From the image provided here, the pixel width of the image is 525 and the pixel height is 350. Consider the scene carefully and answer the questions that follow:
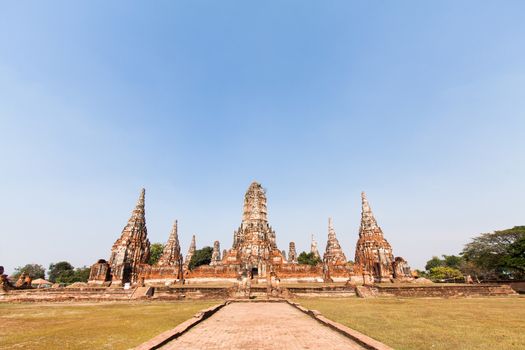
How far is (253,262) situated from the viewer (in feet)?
110

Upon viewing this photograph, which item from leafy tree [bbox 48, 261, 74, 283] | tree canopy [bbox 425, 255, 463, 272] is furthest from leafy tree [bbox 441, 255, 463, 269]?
leafy tree [bbox 48, 261, 74, 283]

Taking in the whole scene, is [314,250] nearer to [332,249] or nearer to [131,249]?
[332,249]

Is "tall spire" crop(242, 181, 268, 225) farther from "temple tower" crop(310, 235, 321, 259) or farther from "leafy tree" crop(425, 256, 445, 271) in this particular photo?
"leafy tree" crop(425, 256, 445, 271)

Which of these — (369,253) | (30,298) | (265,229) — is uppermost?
(265,229)

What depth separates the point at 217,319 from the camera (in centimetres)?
991

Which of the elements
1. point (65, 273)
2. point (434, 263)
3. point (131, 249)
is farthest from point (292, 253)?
point (434, 263)

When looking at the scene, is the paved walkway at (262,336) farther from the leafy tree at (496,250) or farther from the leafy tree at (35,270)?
the leafy tree at (35,270)

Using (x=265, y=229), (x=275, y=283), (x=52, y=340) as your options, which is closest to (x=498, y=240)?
(x=265, y=229)

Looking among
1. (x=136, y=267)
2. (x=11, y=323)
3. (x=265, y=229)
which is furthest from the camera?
(x=265, y=229)

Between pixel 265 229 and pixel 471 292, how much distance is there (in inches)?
1009

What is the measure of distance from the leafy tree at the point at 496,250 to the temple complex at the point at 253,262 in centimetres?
1515

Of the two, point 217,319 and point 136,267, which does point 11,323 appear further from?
point 136,267

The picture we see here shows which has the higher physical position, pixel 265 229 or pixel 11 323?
pixel 265 229

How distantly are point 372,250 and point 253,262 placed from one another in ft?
51.6
